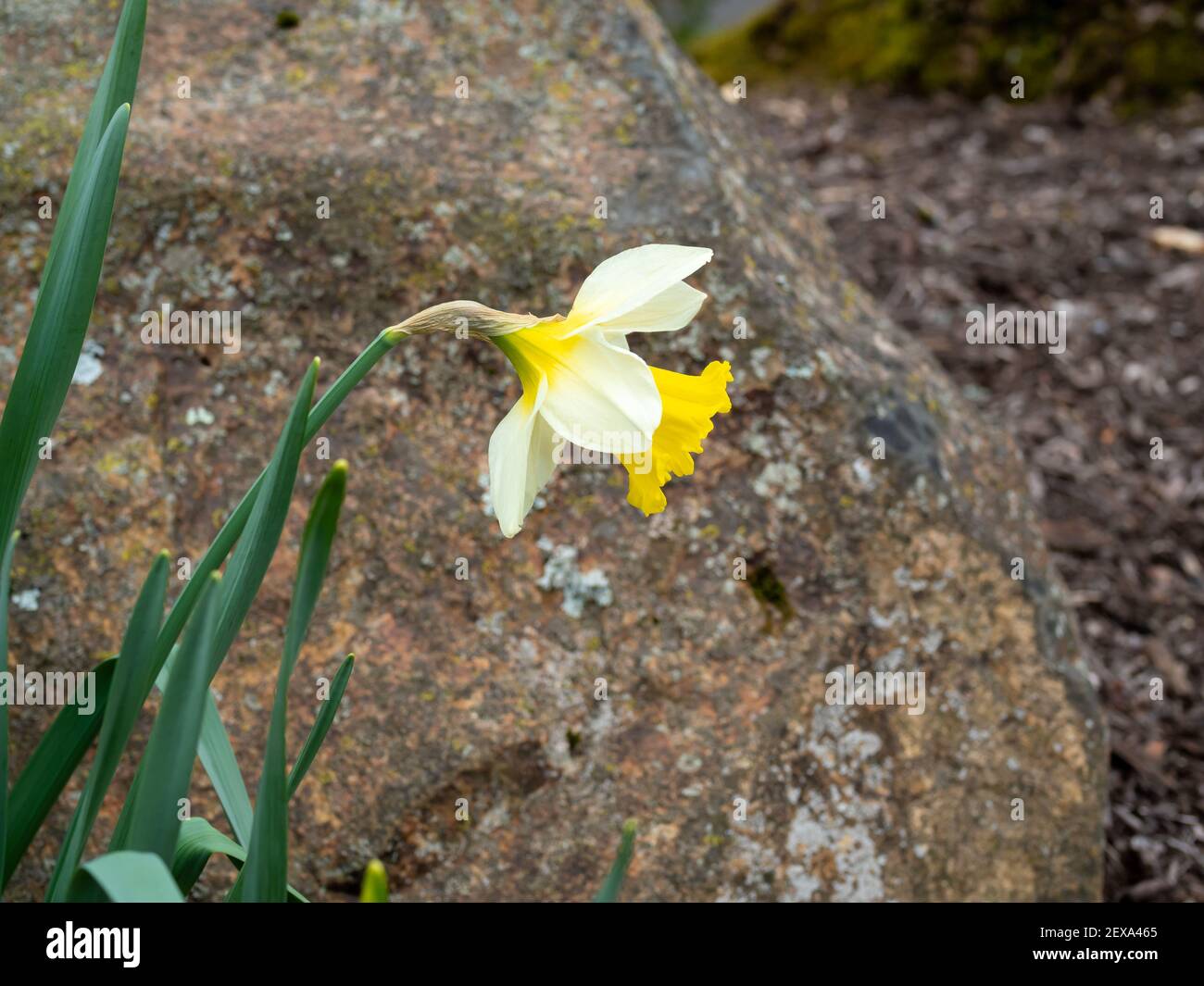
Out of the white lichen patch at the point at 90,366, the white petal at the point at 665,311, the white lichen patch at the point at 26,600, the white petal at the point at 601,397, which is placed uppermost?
the white lichen patch at the point at 90,366

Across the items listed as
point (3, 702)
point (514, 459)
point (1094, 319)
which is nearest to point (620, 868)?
point (514, 459)

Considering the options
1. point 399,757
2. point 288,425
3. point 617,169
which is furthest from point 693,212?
point 288,425

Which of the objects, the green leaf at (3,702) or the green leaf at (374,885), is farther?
the green leaf at (3,702)

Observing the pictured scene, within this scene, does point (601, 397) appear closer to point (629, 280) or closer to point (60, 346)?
point (629, 280)

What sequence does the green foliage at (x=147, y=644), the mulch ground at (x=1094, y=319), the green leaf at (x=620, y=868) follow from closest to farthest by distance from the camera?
the green foliage at (x=147, y=644) < the green leaf at (x=620, y=868) < the mulch ground at (x=1094, y=319)

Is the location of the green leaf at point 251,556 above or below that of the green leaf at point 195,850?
above

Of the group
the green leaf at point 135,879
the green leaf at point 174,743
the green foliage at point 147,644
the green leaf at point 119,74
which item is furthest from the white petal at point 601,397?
the green leaf at point 119,74

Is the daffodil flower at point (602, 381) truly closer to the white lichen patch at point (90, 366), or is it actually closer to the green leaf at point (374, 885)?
the green leaf at point (374, 885)
